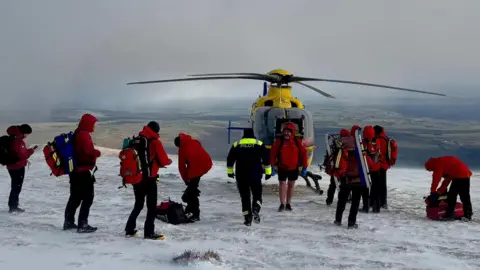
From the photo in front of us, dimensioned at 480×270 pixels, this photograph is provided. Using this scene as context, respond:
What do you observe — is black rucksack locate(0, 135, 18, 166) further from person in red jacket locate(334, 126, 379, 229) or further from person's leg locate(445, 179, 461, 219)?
person's leg locate(445, 179, 461, 219)

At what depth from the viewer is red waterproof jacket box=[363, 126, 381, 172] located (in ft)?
28.4

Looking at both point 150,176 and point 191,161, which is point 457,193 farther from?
point 150,176

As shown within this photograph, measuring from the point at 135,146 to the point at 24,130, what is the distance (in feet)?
10.4

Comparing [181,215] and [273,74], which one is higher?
[273,74]

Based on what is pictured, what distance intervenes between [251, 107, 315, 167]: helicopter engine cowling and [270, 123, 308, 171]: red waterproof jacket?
239 cm

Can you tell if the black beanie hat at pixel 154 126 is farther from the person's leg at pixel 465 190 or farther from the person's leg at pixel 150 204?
the person's leg at pixel 465 190

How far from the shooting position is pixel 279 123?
11727mm

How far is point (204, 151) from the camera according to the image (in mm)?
7820

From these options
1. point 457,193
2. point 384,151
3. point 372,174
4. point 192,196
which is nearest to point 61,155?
point 192,196

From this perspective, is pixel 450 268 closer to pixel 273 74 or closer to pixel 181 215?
pixel 181 215

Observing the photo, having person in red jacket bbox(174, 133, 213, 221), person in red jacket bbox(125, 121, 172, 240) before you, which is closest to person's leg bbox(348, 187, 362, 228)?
person in red jacket bbox(174, 133, 213, 221)

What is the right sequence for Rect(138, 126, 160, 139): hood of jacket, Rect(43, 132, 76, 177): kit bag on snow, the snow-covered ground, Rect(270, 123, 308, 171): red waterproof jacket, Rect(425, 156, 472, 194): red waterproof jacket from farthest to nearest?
Rect(270, 123, 308, 171): red waterproof jacket
Rect(425, 156, 472, 194): red waterproof jacket
Rect(43, 132, 76, 177): kit bag on snow
Rect(138, 126, 160, 139): hood of jacket
the snow-covered ground

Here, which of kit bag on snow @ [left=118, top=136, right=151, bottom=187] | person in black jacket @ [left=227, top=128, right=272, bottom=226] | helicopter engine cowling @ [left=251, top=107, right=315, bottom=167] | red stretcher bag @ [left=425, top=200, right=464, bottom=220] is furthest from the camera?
Answer: helicopter engine cowling @ [left=251, top=107, right=315, bottom=167]

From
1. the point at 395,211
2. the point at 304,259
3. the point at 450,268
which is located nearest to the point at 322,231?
the point at 304,259
